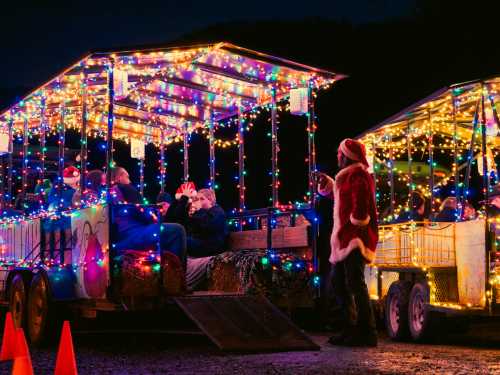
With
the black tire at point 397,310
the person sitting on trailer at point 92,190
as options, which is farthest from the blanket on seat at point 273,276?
the person sitting on trailer at point 92,190

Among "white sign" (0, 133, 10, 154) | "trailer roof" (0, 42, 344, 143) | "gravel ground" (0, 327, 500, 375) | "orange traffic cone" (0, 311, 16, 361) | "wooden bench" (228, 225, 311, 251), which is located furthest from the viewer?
"white sign" (0, 133, 10, 154)

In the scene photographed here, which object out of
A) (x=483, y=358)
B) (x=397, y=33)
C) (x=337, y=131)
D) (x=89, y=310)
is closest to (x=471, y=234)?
(x=483, y=358)

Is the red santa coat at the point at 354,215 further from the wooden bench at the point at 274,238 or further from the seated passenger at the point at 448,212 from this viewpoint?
the seated passenger at the point at 448,212

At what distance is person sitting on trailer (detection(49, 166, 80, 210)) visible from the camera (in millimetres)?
11047

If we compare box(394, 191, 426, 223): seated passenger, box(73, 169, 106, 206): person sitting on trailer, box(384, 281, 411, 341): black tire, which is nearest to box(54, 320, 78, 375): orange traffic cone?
box(73, 169, 106, 206): person sitting on trailer

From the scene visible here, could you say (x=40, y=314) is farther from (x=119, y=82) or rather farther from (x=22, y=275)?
(x=119, y=82)

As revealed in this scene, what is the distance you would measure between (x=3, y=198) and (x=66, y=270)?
16.6 feet

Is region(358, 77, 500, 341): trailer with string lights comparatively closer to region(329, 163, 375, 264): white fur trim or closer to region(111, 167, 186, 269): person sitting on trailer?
region(329, 163, 375, 264): white fur trim

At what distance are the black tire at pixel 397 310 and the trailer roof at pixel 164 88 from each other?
2.95 m

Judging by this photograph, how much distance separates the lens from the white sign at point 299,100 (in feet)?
38.1

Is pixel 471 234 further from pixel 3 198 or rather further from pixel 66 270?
pixel 3 198

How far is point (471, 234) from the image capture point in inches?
412

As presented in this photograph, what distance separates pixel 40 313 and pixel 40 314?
0.06 feet

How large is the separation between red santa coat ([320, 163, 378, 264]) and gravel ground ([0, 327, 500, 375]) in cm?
110
